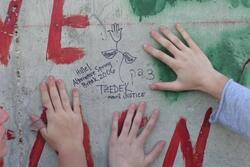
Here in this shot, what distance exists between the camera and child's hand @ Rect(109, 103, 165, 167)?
89.2 inches

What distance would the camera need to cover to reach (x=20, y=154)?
92.4 inches

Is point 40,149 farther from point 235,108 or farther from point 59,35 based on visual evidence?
point 235,108

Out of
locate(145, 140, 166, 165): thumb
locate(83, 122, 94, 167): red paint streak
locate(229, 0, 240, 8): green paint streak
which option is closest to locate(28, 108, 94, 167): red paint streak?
locate(83, 122, 94, 167): red paint streak

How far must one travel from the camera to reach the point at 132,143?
2293 mm

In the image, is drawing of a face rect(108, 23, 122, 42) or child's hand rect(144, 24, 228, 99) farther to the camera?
drawing of a face rect(108, 23, 122, 42)

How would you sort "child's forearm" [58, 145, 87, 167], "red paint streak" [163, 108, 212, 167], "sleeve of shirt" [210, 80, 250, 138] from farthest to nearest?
"red paint streak" [163, 108, 212, 167] → "child's forearm" [58, 145, 87, 167] → "sleeve of shirt" [210, 80, 250, 138]

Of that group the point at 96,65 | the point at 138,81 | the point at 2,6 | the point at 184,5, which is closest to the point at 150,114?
the point at 138,81

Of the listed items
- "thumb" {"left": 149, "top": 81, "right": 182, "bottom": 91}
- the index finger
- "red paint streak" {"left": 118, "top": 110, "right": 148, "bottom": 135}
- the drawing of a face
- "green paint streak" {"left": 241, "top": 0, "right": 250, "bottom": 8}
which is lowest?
→ "red paint streak" {"left": 118, "top": 110, "right": 148, "bottom": 135}

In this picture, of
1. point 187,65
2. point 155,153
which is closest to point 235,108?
point 187,65

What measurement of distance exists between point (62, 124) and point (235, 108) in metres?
0.70

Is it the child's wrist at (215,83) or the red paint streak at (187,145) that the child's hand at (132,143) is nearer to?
the red paint streak at (187,145)

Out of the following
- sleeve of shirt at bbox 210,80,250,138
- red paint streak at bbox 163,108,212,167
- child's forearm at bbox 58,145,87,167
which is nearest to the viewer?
sleeve of shirt at bbox 210,80,250,138

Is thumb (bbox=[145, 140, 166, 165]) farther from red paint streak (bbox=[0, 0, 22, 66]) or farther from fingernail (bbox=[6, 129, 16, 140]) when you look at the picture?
red paint streak (bbox=[0, 0, 22, 66])

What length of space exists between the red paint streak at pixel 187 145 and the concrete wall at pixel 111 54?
37mm
